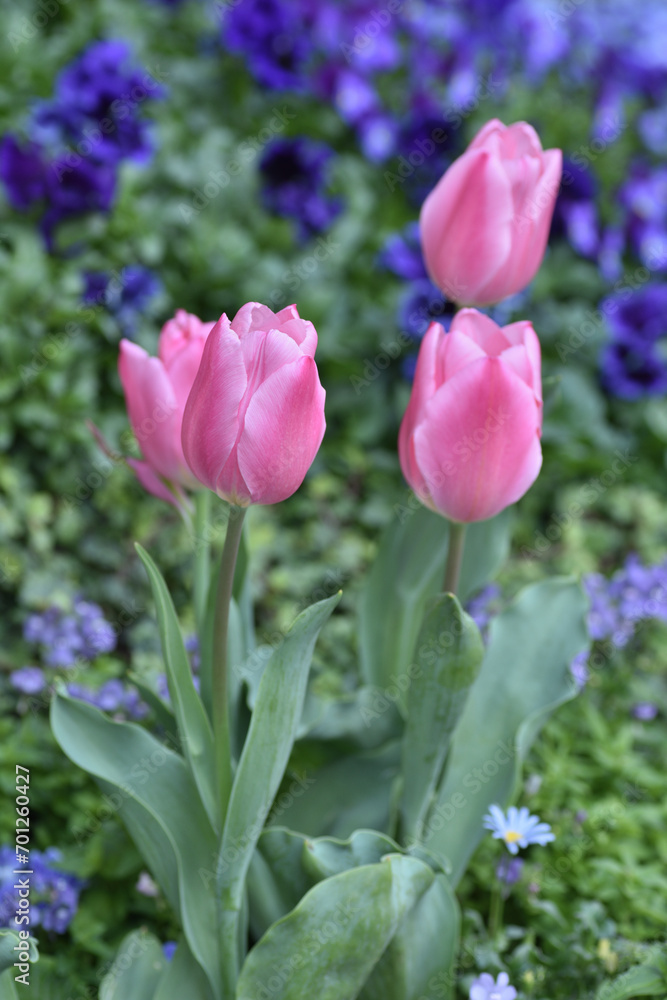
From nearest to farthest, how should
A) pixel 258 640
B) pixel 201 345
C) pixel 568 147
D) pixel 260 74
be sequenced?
pixel 201 345
pixel 258 640
pixel 260 74
pixel 568 147

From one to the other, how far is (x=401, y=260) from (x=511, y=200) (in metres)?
1.21

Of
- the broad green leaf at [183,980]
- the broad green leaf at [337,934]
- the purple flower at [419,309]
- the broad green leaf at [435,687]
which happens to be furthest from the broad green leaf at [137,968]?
the purple flower at [419,309]

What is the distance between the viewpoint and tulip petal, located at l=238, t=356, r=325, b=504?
2.35ft

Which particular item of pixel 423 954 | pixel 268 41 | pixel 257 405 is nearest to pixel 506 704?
pixel 423 954

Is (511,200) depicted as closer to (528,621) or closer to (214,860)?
(528,621)

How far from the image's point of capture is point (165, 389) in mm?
907

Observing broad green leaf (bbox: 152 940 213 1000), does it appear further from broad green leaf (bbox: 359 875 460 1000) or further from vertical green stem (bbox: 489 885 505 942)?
vertical green stem (bbox: 489 885 505 942)

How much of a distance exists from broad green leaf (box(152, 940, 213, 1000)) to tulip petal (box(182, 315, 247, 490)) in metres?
0.56

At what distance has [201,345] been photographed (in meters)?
0.91

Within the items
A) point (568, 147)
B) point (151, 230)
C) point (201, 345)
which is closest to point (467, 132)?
point (568, 147)

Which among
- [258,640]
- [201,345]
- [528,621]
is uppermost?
[201,345]

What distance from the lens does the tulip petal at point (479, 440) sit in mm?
821

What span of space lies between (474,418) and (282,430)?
0.20 meters

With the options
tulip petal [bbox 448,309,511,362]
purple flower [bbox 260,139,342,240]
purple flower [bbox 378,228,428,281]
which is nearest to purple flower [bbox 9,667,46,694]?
tulip petal [bbox 448,309,511,362]
